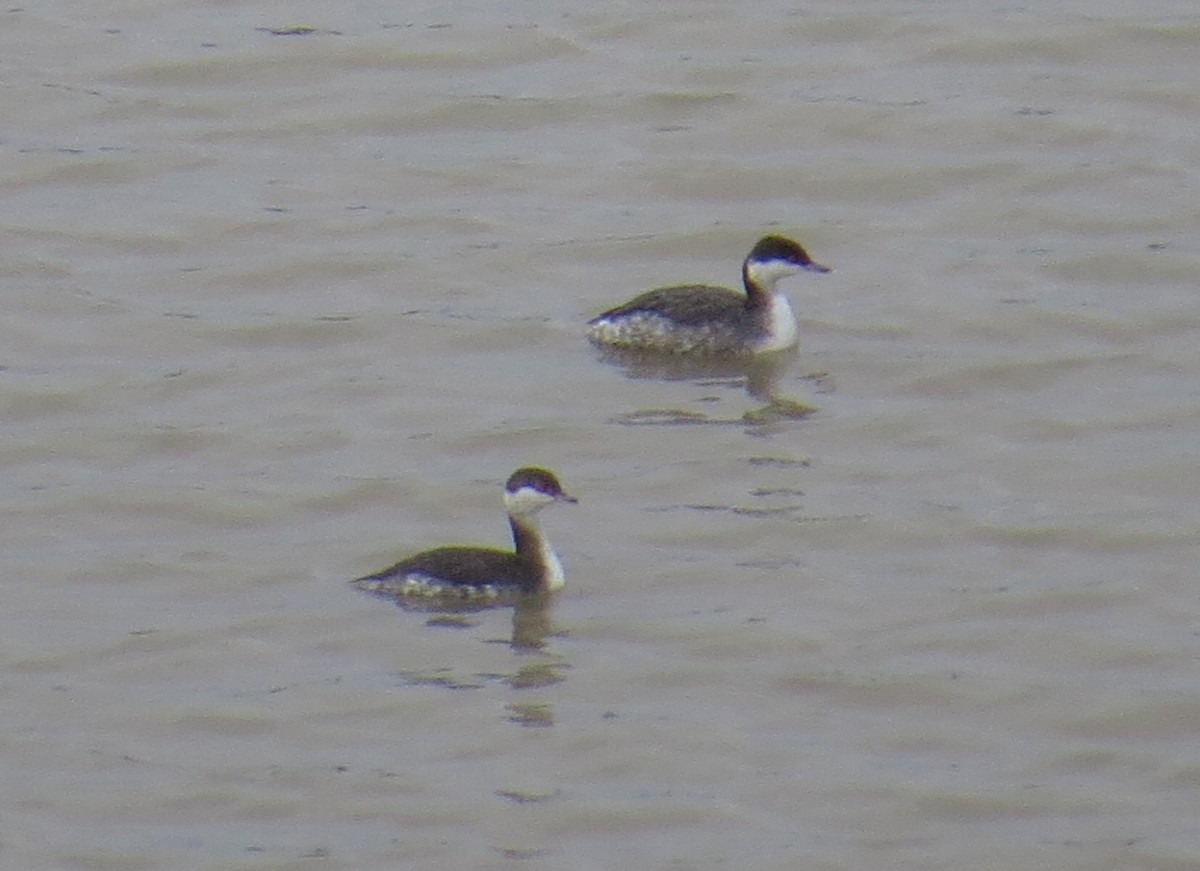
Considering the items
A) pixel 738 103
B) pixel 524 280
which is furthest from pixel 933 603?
pixel 738 103

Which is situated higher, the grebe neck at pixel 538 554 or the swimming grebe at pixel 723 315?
the swimming grebe at pixel 723 315

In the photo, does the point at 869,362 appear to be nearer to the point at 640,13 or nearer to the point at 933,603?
the point at 933,603

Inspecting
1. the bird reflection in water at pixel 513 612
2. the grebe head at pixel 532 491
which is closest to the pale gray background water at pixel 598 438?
the bird reflection in water at pixel 513 612

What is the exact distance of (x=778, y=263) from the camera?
50.0 feet

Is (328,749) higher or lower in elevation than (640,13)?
lower

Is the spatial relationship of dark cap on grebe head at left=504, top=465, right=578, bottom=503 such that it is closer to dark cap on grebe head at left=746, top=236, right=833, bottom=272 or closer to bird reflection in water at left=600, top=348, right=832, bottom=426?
bird reflection in water at left=600, top=348, right=832, bottom=426

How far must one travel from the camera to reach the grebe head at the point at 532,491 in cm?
1177

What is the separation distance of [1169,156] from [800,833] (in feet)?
28.5

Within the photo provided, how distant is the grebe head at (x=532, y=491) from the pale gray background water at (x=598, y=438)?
1.05 ft

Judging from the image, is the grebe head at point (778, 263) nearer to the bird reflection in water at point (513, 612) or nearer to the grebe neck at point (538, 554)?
the grebe neck at point (538, 554)

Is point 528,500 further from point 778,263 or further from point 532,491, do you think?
point 778,263

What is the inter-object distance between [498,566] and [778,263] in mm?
4149

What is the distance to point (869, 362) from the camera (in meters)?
14.4

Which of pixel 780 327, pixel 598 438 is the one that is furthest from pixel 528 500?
pixel 780 327
